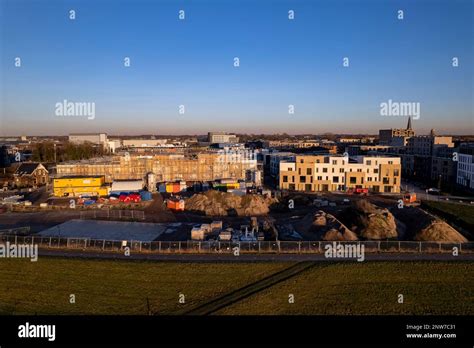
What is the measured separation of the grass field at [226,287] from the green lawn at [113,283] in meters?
0.03

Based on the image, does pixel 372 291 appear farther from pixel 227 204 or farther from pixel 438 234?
pixel 227 204

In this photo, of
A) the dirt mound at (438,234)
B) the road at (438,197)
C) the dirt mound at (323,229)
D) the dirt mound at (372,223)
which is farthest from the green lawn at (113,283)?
the road at (438,197)

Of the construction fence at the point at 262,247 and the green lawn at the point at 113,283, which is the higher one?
the construction fence at the point at 262,247

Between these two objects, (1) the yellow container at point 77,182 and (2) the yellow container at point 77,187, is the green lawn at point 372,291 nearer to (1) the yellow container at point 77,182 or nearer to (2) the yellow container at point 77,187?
(2) the yellow container at point 77,187

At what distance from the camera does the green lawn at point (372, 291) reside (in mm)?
12695

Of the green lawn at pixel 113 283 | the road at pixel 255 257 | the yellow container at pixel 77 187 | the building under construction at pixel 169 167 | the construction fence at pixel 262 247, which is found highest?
the building under construction at pixel 169 167

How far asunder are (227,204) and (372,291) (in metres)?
15.7

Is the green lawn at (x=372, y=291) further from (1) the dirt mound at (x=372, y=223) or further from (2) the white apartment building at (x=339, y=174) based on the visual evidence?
(2) the white apartment building at (x=339, y=174)

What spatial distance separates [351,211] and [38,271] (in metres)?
17.1

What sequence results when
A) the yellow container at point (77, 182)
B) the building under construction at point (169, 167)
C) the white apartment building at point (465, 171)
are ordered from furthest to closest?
the building under construction at point (169, 167) → the white apartment building at point (465, 171) → the yellow container at point (77, 182)

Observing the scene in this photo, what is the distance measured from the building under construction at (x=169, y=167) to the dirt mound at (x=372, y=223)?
2001cm

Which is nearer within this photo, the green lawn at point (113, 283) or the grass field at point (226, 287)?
the grass field at point (226, 287)

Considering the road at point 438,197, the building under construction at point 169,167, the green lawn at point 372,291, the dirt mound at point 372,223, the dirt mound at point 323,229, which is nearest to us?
the green lawn at point 372,291
